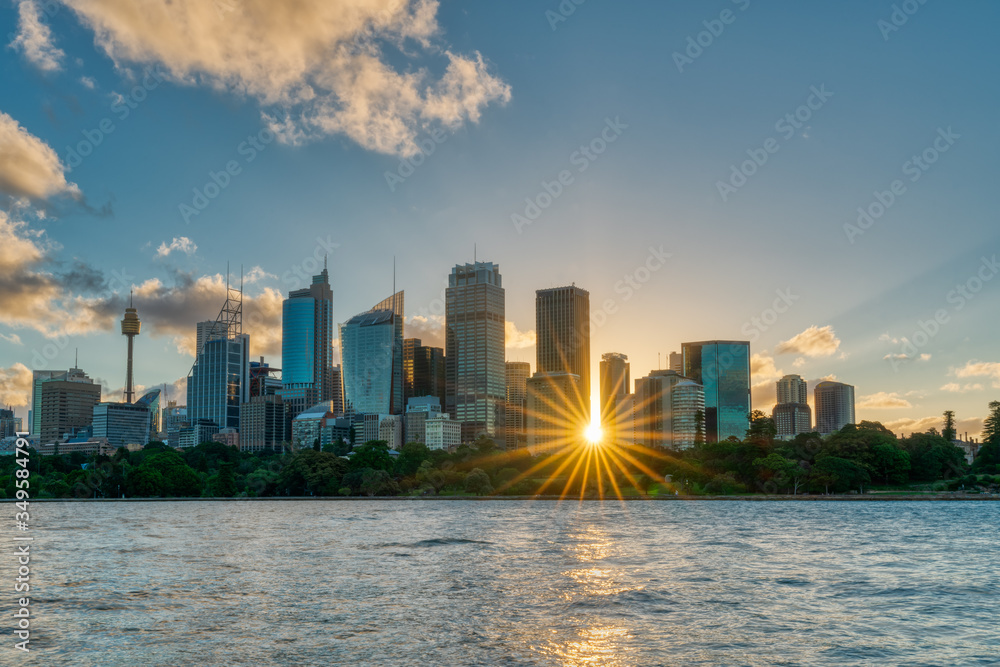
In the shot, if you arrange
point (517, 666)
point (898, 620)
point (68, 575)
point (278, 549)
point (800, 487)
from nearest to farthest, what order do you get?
point (517, 666) → point (898, 620) → point (68, 575) → point (278, 549) → point (800, 487)

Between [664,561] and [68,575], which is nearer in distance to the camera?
[68,575]

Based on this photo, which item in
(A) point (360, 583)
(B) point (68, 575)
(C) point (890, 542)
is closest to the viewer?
(A) point (360, 583)

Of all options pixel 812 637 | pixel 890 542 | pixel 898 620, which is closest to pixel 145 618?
pixel 812 637

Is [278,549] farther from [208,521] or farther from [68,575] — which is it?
[208,521]

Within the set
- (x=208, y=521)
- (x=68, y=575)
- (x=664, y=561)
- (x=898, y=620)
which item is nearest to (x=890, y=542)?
(x=664, y=561)

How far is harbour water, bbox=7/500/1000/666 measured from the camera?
104ft

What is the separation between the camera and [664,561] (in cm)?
6147

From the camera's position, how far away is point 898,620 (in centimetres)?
3809

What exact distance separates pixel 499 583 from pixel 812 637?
69.3ft

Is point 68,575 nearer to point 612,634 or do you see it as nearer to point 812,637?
point 612,634

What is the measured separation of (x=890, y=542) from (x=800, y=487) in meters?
123

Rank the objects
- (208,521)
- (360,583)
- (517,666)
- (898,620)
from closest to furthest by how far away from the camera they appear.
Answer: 1. (517,666)
2. (898,620)
3. (360,583)
4. (208,521)

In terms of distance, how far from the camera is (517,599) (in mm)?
43781

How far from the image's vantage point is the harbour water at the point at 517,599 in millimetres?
31656
